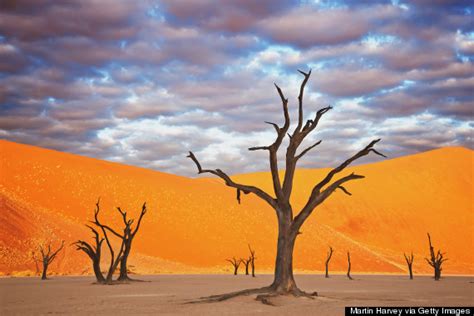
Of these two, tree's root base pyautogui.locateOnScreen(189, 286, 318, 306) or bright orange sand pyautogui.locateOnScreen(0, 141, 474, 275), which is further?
bright orange sand pyautogui.locateOnScreen(0, 141, 474, 275)

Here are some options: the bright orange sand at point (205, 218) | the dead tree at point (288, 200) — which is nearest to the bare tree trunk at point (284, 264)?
the dead tree at point (288, 200)

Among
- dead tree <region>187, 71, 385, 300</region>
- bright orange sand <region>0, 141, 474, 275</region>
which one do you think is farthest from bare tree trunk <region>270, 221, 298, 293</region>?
bright orange sand <region>0, 141, 474, 275</region>

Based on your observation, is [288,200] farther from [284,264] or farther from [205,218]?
[205,218]

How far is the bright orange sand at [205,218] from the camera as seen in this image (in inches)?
2314

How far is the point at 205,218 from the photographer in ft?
251

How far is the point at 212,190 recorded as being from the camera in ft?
285

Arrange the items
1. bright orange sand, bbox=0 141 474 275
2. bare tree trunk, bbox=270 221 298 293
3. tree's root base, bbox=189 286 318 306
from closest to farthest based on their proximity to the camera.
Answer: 1. tree's root base, bbox=189 286 318 306
2. bare tree trunk, bbox=270 221 298 293
3. bright orange sand, bbox=0 141 474 275

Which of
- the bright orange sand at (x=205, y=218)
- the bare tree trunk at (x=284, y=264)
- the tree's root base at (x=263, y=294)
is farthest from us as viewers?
the bright orange sand at (x=205, y=218)

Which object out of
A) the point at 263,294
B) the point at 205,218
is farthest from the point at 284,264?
the point at 205,218

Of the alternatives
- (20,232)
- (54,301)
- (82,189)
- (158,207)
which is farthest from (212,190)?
(54,301)

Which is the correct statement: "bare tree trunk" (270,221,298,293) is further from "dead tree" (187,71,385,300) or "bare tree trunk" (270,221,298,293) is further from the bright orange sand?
the bright orange sand

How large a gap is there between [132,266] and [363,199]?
178ft

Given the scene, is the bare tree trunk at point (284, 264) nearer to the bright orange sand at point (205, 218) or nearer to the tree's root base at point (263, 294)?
the tree's root base at point (263, 294)

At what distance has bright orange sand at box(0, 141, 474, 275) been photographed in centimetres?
5878
